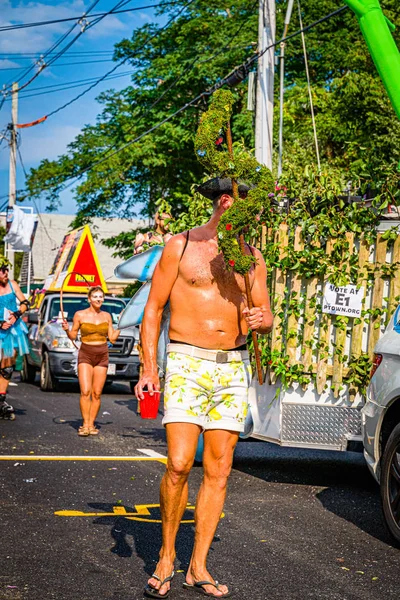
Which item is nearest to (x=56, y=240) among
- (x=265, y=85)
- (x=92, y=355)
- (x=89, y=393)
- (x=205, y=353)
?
(x=265, y=85)

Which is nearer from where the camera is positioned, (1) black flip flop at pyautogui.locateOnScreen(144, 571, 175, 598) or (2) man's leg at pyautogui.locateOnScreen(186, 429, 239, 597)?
(1) black flip flop at pyautogui.locateOnScreen(144, 571, 175, 598)

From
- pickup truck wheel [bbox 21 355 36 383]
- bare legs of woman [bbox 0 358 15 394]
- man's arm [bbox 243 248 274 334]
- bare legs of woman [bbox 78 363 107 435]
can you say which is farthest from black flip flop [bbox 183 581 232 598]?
pickup truck wheel [bbox 21 355 36 383]

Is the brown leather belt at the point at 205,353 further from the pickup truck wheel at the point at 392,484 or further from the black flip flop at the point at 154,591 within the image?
the pickup truck wheel at the point at 392,484

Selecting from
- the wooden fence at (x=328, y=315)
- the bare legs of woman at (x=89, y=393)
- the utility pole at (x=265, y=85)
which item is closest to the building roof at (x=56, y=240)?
the utility pole at (x=265, y=85)

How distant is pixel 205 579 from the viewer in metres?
4.89

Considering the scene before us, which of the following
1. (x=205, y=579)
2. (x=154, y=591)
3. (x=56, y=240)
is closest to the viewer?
(x=154, y=591)

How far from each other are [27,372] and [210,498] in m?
16.2

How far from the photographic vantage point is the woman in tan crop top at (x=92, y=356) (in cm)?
1179

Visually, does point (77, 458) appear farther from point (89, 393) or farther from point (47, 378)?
point (47, 378)

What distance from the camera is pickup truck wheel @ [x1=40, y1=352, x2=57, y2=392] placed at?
1809cm

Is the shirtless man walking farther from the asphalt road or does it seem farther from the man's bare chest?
the asphalt road

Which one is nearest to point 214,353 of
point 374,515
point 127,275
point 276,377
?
point 374,515

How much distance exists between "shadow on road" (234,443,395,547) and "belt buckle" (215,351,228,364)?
204 centimetres

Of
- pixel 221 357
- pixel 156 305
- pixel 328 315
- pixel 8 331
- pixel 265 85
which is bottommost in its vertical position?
pixel 8 331
